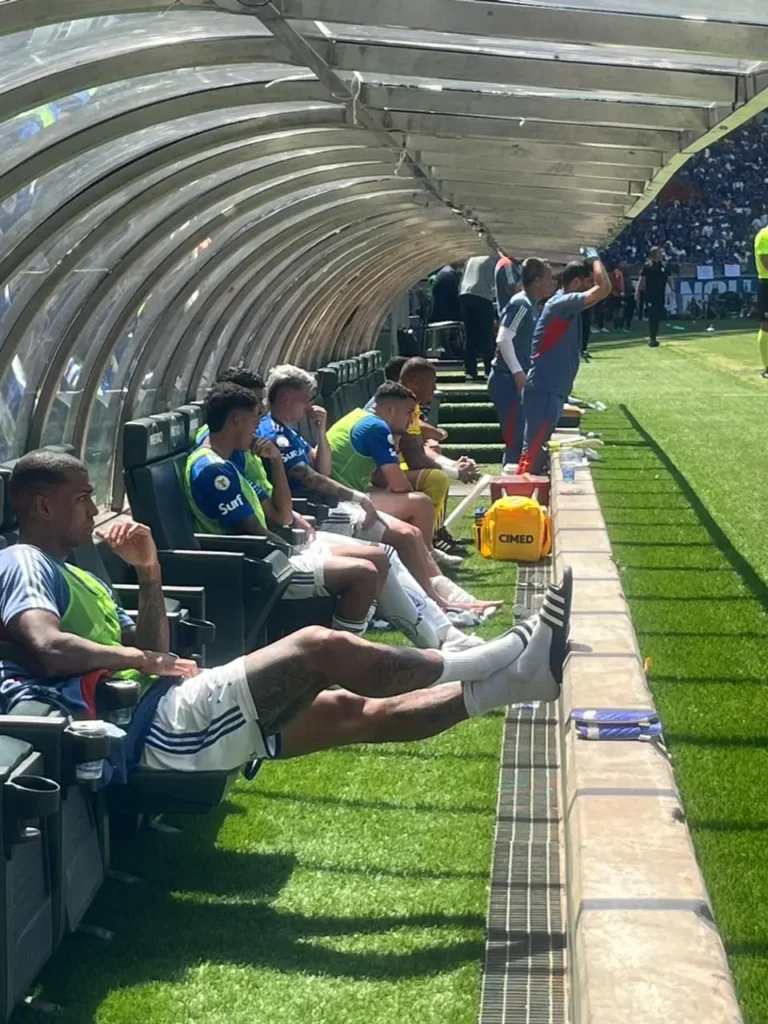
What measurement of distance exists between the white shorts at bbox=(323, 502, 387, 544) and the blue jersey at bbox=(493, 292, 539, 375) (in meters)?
4.74

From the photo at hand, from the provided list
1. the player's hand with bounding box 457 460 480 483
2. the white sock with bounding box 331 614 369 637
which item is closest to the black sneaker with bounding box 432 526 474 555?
the player's hand with bounding box 457 460 480 483

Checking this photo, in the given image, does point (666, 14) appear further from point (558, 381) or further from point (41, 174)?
point (558, 381)

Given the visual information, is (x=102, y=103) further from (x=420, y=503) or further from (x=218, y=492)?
(x=420, y=503)

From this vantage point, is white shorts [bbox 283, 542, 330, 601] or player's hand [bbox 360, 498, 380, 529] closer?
white shorts [bbox 283, 542, 330, 601]

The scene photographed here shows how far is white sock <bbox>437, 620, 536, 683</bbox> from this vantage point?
5.06m

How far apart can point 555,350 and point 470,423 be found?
22.7ft

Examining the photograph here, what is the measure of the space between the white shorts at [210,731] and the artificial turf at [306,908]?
47cm

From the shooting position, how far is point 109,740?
3766mm

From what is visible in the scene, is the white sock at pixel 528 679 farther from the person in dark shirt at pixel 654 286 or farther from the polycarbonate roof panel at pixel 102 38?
the person in dark shirt at pixel 654 286

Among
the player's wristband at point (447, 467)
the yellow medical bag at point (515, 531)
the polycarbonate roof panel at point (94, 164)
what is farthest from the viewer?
the player's wristband at point (447, 467)

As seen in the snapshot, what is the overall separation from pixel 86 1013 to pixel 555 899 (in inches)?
59.7

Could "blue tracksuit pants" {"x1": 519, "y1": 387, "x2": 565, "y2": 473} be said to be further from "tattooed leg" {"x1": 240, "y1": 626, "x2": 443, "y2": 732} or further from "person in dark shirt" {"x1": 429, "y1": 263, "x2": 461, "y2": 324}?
"person in dark shirt" {"x1": 429, "y1": 263, "x2": 461, "y2": 324}

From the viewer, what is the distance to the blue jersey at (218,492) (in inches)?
276

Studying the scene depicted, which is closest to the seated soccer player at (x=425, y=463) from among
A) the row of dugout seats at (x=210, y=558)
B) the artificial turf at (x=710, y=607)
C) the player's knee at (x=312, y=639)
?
the artificial turf at (x=710, y=607)
